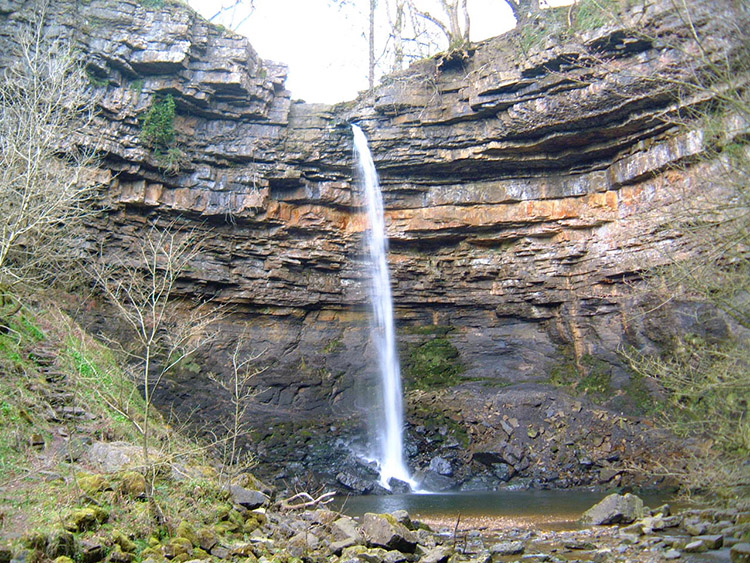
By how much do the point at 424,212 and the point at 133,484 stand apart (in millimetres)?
14062

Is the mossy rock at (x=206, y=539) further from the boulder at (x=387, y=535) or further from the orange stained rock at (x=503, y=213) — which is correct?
the orange stained rock at (x=503, y=213)

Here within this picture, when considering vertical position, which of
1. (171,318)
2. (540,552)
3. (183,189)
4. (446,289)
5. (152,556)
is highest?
(183,189)

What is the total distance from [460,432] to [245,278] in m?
8.41

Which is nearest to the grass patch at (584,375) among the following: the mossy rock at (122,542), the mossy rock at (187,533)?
the mossy rock at (187,533)

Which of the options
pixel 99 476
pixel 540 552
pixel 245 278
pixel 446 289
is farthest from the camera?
pixel 446 289

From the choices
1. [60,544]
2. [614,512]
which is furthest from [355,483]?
[60,544]

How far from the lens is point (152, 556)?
227 inches

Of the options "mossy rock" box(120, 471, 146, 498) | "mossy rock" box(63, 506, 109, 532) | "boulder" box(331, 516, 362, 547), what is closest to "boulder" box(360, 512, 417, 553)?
"boulder" box(331, 516, 362, 547)

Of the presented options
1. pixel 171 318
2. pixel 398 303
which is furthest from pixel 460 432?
pixel 171 318

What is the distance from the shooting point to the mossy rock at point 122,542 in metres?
5.70

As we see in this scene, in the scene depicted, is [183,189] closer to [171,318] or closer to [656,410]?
[171,318]

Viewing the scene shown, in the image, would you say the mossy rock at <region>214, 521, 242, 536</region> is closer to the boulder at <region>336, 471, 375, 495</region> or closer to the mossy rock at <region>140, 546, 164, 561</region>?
the mossy rock at <region>140, 546, 164, 561</region>

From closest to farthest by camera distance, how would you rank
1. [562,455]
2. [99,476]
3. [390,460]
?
1. [99,476]
2. [562,455]
3. [390,460]

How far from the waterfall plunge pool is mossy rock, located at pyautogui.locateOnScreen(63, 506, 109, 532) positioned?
5.53 meters
